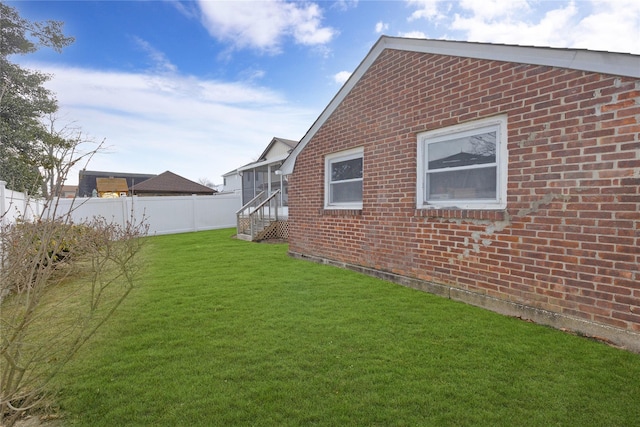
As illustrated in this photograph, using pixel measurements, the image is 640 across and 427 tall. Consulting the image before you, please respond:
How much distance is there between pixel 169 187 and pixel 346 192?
2708 centimetres

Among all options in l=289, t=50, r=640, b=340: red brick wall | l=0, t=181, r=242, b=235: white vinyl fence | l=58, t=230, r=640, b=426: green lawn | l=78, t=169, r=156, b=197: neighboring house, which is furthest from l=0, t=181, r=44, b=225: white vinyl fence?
l=78, t=169, r=156, b=197: neighboring house

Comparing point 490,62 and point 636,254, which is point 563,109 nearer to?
point 490,62

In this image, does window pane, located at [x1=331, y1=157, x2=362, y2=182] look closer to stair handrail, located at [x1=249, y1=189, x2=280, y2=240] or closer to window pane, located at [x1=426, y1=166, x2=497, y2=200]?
window pane, located at [x1=426, y1=166, x2=497, y2=200]

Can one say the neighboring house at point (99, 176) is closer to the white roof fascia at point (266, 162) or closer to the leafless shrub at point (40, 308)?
the white roof fascia at point (266, 162)

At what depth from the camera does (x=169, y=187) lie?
2930 centimetres

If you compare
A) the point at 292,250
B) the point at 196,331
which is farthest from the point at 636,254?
the point at 292,250

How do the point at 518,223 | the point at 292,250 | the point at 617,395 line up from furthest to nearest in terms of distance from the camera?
1. the point at 292,250
2. the point at 518,223
3. the point at 617,395

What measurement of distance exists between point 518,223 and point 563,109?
140 cm

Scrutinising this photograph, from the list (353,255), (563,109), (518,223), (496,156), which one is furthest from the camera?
(353,255)

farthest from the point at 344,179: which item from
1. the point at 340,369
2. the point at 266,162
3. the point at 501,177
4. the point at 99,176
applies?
the point at 99,176

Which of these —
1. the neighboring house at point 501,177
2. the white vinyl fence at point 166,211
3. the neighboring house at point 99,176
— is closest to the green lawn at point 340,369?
the neighboring house at point 501,177

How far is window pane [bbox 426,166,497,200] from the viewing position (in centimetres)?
428

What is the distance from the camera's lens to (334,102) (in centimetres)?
689

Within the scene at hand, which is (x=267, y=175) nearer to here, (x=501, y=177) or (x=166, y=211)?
(x=166, y=211)
